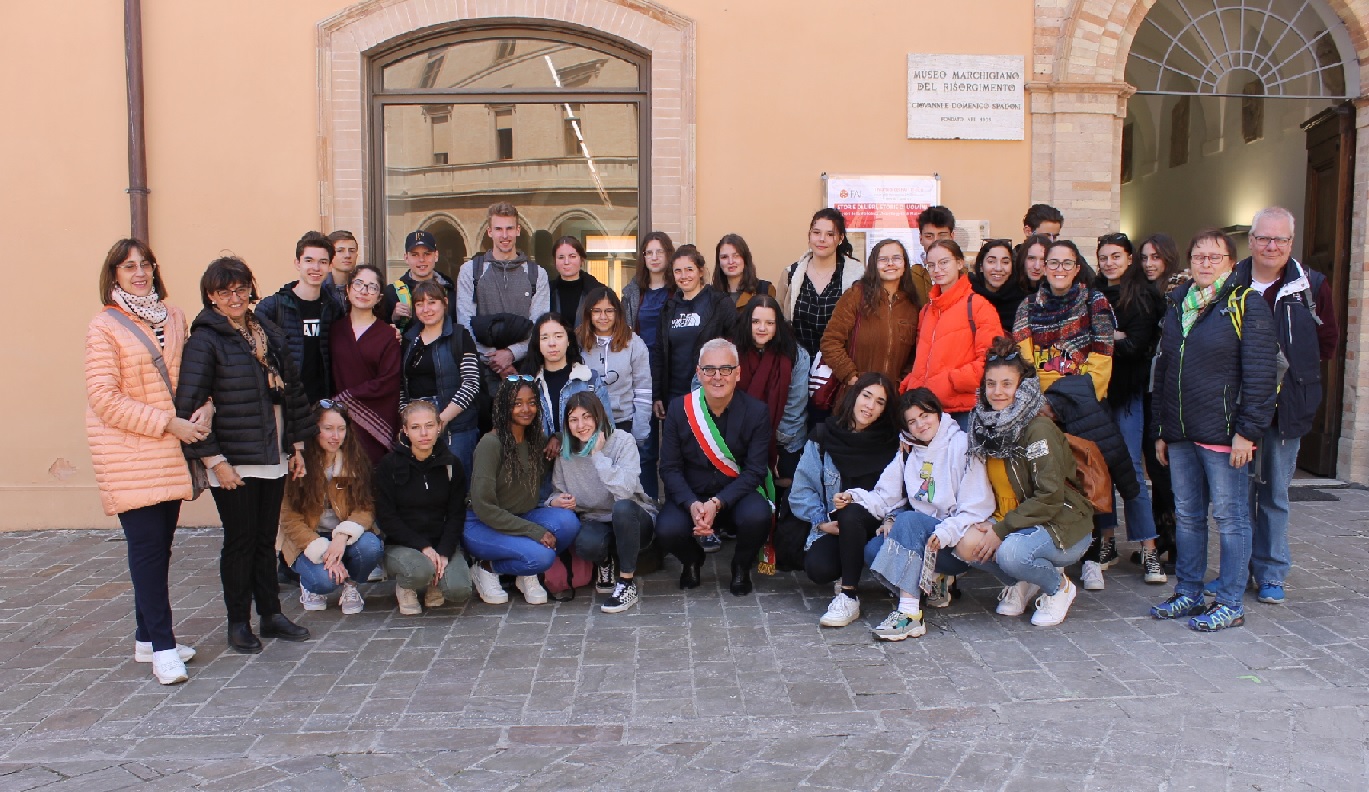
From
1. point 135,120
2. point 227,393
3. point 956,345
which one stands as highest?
point 135,120

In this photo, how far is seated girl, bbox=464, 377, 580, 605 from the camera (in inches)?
208

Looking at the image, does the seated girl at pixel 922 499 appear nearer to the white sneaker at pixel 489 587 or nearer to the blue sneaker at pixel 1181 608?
the blue sneaker at pixel 1181 608

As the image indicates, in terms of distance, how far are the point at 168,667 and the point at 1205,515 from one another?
4.86 m

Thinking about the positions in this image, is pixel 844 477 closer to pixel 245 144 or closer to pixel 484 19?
pixel 484 19

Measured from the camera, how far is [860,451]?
522 centimetres

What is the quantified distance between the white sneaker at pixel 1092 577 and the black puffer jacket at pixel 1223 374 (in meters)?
0.89

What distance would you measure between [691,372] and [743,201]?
172cm

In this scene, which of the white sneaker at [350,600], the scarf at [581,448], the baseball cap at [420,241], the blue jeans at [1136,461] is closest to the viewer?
the white sneaker at [350,600]

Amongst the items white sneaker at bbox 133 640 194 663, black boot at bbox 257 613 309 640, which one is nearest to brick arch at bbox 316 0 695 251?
black boot at bbox 257 613 309 640

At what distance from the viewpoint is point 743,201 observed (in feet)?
23.8

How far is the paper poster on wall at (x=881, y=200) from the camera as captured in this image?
722 cm

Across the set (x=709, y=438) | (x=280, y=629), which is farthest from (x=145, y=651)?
(x=709, y=438)

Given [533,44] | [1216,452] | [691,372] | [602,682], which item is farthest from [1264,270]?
[533,44]

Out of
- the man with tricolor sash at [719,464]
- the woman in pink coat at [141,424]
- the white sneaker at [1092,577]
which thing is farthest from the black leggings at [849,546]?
the woman in pink coat at [141,424]
